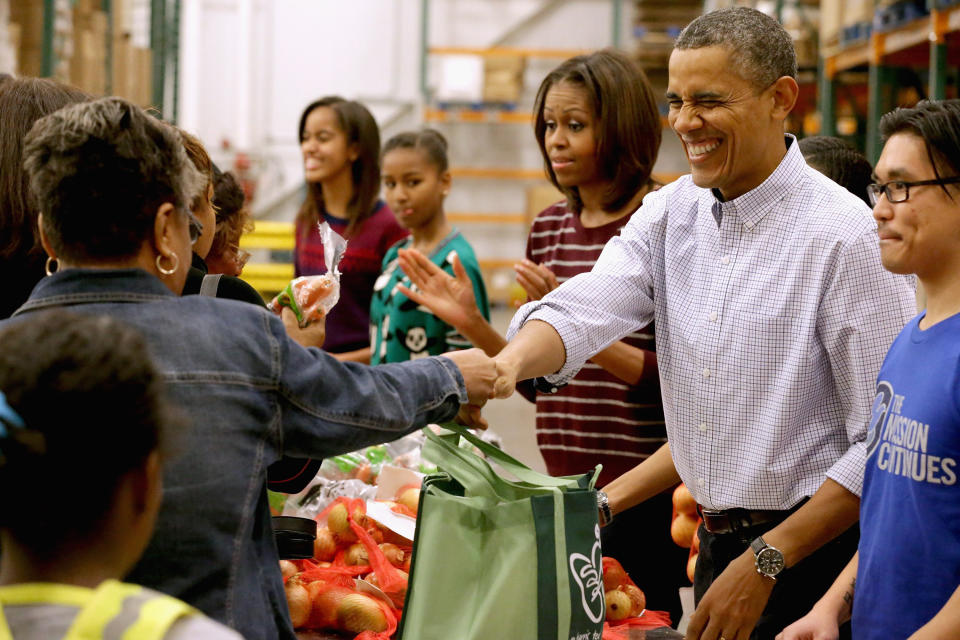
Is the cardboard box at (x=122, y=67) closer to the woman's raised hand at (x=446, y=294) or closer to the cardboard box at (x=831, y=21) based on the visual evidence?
the cardboard box at (x=831, y=21)

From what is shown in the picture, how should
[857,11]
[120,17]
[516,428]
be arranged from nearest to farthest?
1. [857,11]
2. [120,17]
3. [516,428]

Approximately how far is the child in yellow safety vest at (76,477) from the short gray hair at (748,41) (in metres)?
1.22

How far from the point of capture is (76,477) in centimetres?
97

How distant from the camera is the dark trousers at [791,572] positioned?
72.9 inches

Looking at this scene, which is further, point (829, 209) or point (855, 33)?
point (855, 33)

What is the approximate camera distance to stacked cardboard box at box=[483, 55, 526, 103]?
1291cm

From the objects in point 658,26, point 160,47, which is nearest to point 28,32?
point 160,47

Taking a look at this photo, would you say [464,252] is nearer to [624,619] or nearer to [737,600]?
[624,619]

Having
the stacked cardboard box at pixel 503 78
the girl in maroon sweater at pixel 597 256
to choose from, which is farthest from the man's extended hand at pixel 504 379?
the stacked cardboard box at pixel 503 78

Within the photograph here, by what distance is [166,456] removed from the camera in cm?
104

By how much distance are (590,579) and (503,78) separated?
38.8 ft

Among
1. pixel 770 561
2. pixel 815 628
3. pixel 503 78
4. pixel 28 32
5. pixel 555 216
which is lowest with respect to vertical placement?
pixel 815 628

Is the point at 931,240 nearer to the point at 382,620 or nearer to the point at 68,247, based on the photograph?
the point at 382,620

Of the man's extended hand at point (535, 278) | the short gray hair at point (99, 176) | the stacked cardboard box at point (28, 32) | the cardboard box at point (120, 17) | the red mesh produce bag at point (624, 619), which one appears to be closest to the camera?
the short gray hair at point (99, 176)
